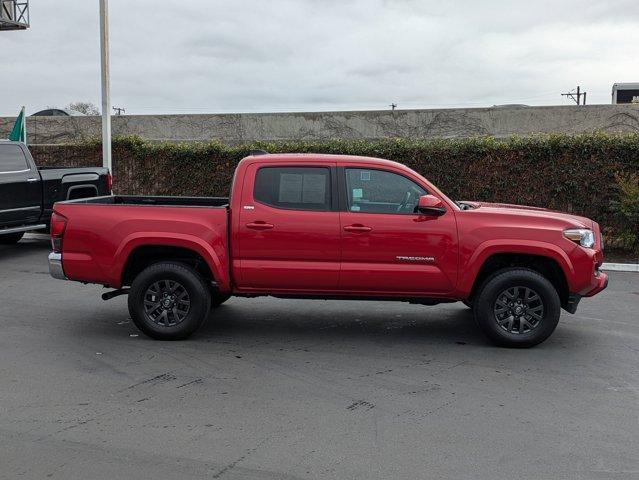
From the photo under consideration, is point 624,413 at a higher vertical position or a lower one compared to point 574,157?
lower

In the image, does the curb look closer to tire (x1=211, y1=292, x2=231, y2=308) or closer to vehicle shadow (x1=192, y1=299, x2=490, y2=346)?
vehicle shadow (x1=192, y1=299, x2=490, y2=346)

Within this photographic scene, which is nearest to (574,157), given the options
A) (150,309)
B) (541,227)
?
(541,227)

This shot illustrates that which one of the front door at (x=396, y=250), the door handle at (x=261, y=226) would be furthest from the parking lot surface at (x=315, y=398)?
the door handle at (x=261, y=226)

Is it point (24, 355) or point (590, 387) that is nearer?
point (590, 387)

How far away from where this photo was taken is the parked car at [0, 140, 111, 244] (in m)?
12.0

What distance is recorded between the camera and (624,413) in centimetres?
507

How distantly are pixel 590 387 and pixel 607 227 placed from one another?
26.9 feet

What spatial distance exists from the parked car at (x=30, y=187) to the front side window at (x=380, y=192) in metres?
7.64

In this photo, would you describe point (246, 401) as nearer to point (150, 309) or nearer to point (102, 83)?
point (150, 309)

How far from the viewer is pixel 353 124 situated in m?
18.4

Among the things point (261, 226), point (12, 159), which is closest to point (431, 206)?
point (261, 226)

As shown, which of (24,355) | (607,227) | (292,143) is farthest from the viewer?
(292,143)

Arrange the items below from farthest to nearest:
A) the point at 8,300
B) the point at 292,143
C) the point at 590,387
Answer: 1. the point at 292,143
2. the point at 8,300
3. the point at 590,387

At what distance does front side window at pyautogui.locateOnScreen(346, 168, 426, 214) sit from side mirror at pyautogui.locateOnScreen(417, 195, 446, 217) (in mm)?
143
